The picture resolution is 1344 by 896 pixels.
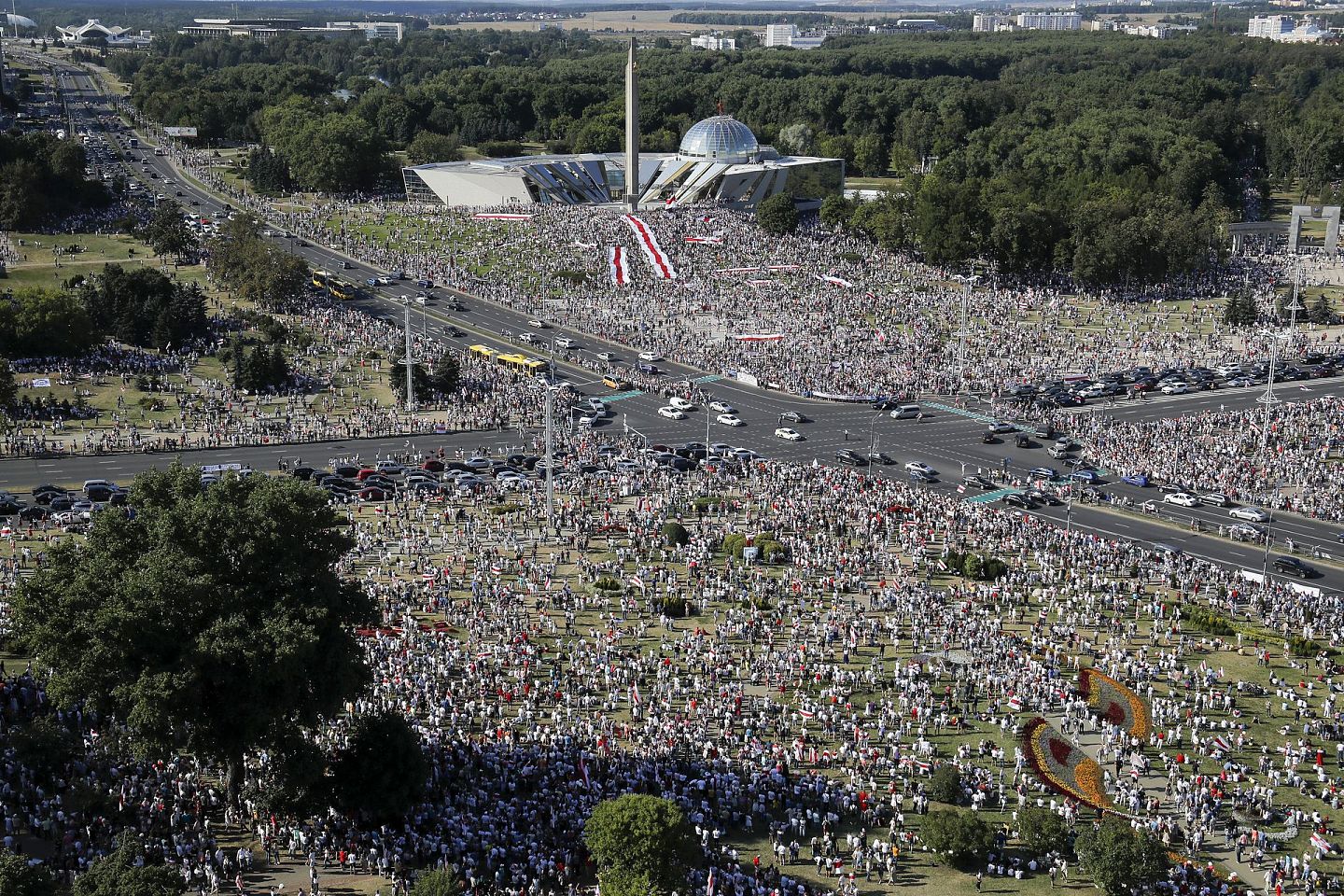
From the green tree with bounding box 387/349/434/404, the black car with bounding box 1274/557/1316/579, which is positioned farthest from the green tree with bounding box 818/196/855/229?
the black car with bounding box 1274/557/1316/579

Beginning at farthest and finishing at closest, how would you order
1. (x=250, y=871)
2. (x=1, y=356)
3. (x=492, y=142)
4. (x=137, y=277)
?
1. (x=492, y=142)
2. (x=137, y=277)
3. (x=1, y=356)
4. (x=250, y=871)

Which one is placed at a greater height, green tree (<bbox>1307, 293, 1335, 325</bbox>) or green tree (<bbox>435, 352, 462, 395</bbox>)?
green tree (<bbox>1307, 293, 1335, 325</bbox>)

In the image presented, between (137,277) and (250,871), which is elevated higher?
(137,277)

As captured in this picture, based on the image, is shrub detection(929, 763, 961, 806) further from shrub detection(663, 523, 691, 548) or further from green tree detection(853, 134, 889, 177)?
green tree detection(853, 134, 889, 177)

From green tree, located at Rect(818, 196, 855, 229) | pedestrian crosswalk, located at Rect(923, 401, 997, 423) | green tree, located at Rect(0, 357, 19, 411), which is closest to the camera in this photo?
green tree, located at Rect(0, 357, 19, 411)

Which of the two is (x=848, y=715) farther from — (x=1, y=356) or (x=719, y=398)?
(x=1, y=356)

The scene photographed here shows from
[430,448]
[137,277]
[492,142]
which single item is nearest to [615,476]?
[430,448]
